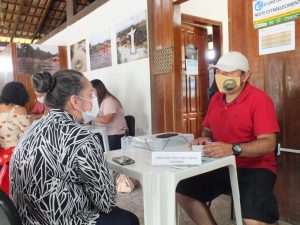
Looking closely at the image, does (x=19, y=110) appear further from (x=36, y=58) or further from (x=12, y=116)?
(x=36, y=58)

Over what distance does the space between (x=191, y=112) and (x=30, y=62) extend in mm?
3608

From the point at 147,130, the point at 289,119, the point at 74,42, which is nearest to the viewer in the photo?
the point at 289,119

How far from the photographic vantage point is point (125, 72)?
3998 millimetres

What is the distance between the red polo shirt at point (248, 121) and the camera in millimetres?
1534

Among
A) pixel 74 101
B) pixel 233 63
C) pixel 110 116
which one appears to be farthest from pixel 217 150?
pixel 110 116

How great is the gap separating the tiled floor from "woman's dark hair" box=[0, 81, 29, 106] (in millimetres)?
1289

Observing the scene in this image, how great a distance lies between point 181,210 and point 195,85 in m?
1.85

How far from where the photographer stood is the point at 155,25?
343cm

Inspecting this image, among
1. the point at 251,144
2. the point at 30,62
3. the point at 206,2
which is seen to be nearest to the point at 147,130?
the point at 206,2

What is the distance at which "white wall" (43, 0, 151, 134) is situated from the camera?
3.66 meters

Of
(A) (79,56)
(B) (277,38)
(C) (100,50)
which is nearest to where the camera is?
(B) (277,38)

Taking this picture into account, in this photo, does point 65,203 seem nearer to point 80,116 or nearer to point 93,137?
point 93,137

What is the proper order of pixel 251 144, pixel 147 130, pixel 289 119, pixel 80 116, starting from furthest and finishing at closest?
pixel 147 130 < pixel 289 119 < pixel 251 144 < pixel 80 116

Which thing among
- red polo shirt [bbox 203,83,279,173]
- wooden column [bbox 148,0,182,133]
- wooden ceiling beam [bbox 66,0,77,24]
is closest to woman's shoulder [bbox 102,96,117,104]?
wooden column [bbox 148,0,182,133]
